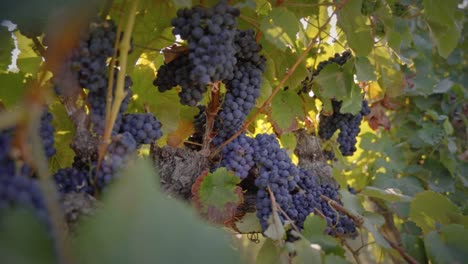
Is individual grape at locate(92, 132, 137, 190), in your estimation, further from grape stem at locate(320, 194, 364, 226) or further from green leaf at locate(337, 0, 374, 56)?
green leaf at locate(337, 0, 374, 56)

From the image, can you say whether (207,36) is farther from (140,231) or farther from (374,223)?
(374,223)

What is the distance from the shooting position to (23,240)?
0.47 meters

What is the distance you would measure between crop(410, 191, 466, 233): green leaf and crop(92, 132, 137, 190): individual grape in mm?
920

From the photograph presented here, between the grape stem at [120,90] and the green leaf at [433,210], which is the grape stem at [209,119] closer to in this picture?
the grape stem at [120,90]

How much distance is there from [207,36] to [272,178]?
45cm

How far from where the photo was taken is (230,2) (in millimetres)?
1161

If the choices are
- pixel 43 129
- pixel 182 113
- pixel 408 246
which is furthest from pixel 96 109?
pixel 408 246

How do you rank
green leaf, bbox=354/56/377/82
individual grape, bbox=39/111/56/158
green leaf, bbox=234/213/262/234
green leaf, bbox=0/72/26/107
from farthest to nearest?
green leaf, bbox=354/56/377/82 → green leaf, bbox=234/213/262/234 → green leaf, bbox=0/72/26/107 → individual grape, bbox=39/111/56/158

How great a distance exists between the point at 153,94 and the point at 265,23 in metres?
0.43

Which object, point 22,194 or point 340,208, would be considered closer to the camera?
point 22,194

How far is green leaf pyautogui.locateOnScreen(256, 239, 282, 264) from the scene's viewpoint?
44.6 inches

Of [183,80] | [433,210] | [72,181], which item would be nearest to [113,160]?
[72,181]

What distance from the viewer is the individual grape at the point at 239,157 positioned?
1.27 metres

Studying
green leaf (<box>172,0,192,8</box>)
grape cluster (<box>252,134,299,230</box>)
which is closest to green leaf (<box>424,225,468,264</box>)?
grape cluster (<box>252,134,299,230</box>)
